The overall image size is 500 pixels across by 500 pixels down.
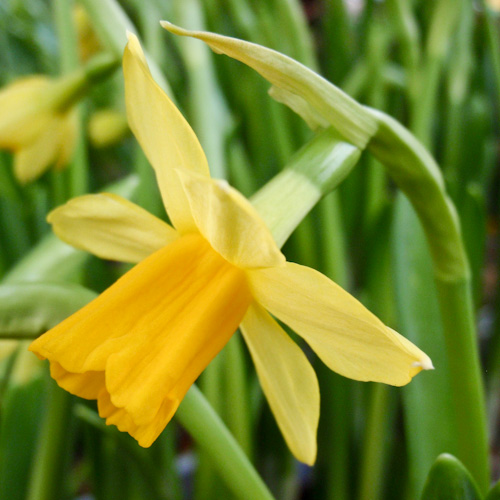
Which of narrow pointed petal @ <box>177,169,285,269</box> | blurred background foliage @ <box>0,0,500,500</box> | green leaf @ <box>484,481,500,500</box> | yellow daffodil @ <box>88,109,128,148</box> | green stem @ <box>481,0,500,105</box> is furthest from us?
yellow daffodil @ <box>88,109,128,148</box>

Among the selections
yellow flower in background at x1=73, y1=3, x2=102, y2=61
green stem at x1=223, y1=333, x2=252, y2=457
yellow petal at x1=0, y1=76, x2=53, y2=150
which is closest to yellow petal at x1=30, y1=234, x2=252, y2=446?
green stem at x1=223, y1=333, x2=252, y2=457

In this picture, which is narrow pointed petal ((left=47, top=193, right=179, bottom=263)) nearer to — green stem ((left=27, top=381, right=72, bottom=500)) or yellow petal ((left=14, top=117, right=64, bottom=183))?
green stem ((left=27, top=381, right=72, bottom=500))

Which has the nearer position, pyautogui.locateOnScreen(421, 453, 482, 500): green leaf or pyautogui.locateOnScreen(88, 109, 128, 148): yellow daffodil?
pyautogui.locateOnScreen(421, 453, 482, 500): green leaf

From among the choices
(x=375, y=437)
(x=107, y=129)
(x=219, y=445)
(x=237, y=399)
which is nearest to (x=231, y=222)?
(x=219, y=445)

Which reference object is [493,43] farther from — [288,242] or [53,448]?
[53,448]

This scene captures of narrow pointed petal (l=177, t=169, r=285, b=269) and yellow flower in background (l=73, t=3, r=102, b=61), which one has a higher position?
yellow flower in background (l=73, t=3, r=102, b=61)

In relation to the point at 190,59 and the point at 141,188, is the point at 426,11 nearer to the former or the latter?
the point at 190,59
